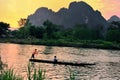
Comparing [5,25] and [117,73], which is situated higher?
[5,25]

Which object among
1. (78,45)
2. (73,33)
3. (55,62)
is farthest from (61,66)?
(73,33)

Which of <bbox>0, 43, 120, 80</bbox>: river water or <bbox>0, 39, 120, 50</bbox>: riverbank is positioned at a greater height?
<bbox>0, 39, 120, 50</bbox>: riverbank

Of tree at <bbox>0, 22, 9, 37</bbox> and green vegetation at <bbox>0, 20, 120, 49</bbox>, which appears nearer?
green vegetation at <bbox>0, 20, 120, 49</bbox>

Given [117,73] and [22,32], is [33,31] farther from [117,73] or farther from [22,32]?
[117,73]

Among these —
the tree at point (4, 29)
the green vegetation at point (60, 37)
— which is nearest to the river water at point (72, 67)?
the green vegetation at point (60, 37)

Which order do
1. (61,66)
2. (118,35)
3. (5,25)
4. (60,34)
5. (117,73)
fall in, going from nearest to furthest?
(117,73) → (61,66) → (118,35) → (60,34) → (5,25)

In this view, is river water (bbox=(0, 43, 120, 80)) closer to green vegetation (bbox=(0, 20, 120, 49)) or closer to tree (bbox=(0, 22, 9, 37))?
green vegetation (bbox=(0, 20, 120, 49))

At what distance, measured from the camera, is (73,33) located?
153500 mm

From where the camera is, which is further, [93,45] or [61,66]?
[93,45]

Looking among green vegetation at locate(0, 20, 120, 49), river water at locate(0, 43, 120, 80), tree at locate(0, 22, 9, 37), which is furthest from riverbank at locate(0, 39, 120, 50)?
river water at locate(0, 43, 120, 80)

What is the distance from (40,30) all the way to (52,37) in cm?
581

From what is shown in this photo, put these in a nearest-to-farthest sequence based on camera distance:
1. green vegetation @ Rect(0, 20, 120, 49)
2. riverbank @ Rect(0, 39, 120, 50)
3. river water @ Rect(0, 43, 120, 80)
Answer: river water @ Rect(0, 43, 120, 80) → riverbank @ Rect(0, 39, 120, 50) → green vegetation @ Rect(0, 20, 120, 49)

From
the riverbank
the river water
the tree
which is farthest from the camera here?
the tree

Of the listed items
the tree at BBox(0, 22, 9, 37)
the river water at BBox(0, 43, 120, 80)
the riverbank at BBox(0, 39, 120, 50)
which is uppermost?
the tree at BBox(0, 22, 9, 37)
